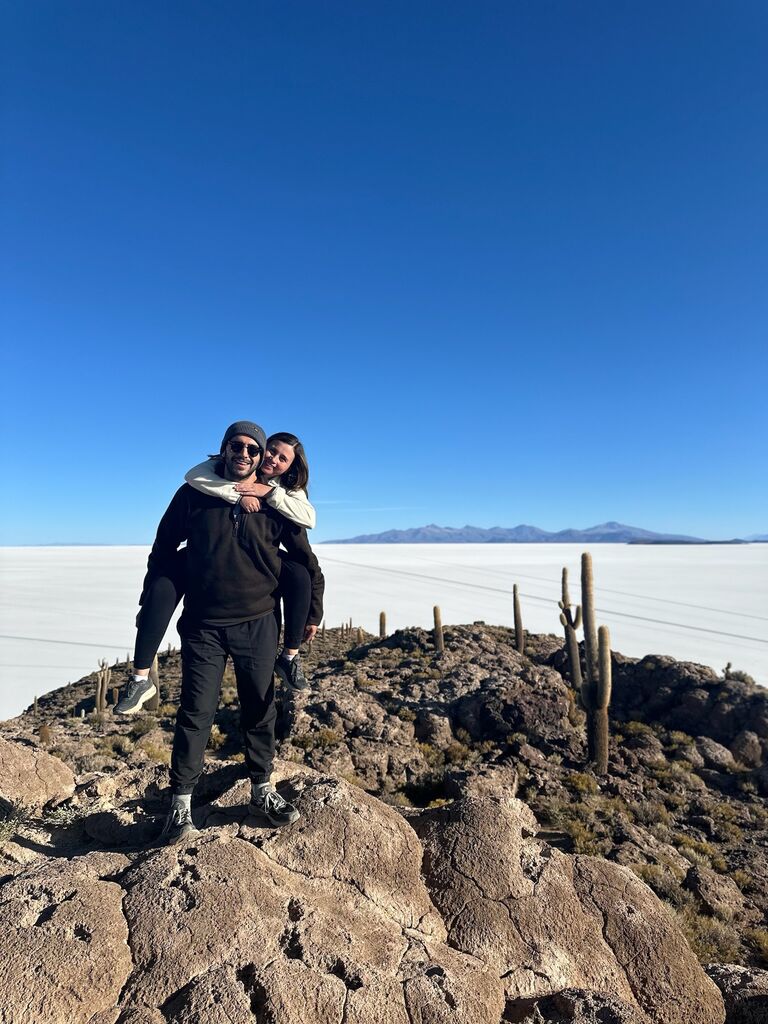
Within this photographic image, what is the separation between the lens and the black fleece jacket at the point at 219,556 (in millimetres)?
3283

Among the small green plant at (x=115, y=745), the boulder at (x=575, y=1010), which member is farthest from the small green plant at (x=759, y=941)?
the small green plant at (x=115, y=745)

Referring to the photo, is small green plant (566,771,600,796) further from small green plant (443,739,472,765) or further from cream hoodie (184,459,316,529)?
cream hoodie (184,459,316,529)

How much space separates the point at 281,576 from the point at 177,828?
60.5 inches

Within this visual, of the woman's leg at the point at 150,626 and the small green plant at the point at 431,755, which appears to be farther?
the small green plant at the point at 431,755

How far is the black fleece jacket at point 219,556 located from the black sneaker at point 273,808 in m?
1.05

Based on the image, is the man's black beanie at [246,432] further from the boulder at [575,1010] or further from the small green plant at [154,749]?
the small green plant at [154,749]

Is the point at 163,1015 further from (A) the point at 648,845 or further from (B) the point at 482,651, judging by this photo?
(B) the point at 482,651

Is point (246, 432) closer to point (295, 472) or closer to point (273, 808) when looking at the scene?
point (295, 472)

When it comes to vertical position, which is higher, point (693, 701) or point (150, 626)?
point (150, 626)

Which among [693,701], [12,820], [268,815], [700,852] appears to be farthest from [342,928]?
[693,701]

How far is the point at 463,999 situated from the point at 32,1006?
1547 millimetres

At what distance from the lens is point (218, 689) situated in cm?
341

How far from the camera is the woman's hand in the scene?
3426 mm

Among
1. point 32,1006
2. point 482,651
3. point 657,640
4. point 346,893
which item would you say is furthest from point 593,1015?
point 657,640
